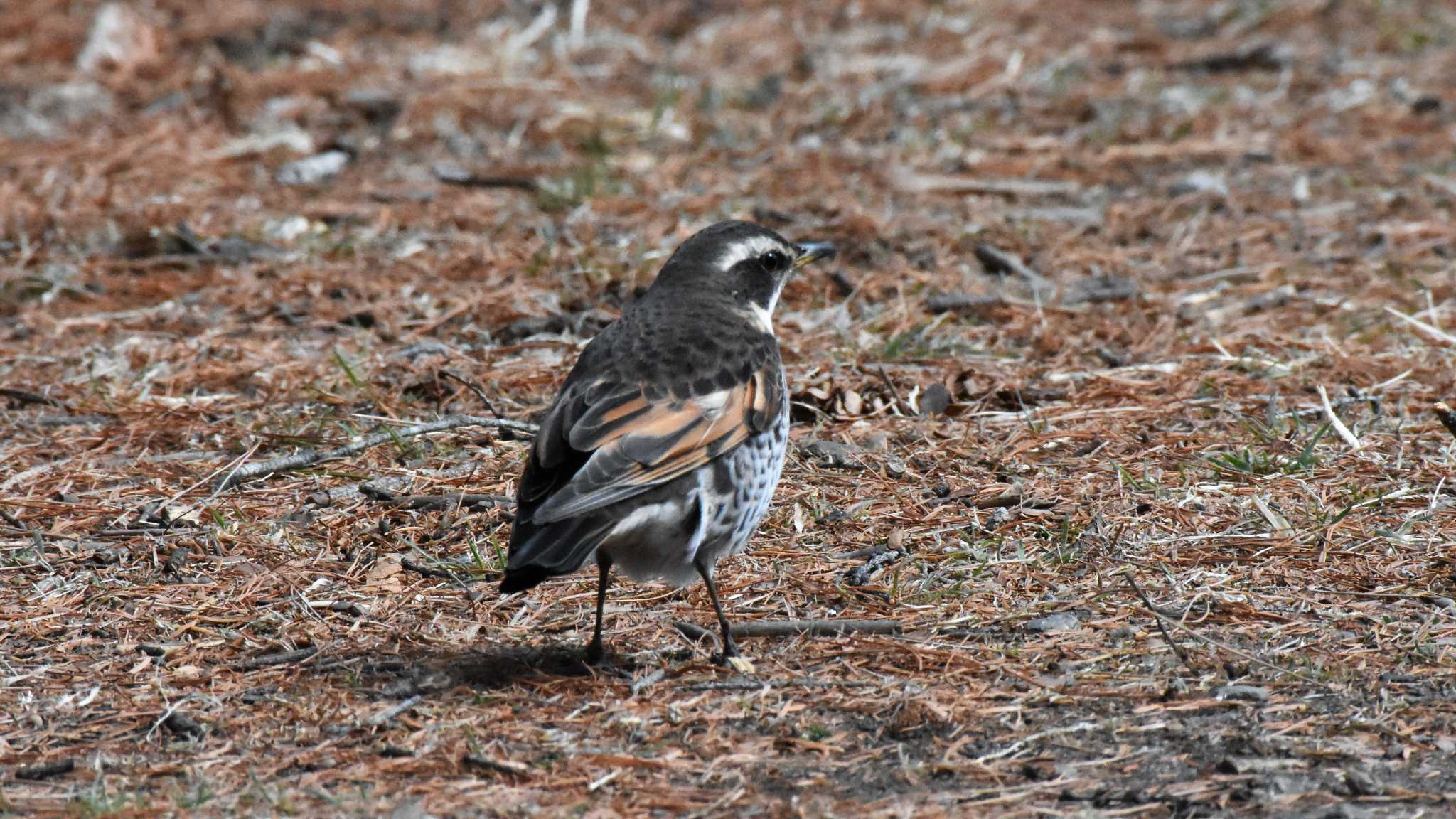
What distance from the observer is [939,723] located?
4605 millimetres

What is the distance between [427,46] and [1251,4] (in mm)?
6837

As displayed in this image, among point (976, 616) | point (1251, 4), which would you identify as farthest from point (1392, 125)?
point (976, 616)

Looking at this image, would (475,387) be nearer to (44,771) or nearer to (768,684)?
(768,684)

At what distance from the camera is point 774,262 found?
20.7ft

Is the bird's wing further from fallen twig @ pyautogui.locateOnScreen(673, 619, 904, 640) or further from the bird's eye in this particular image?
the bird's eye

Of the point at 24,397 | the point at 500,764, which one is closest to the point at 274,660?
the point at 500,764

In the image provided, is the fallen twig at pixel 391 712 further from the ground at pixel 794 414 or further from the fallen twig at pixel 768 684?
the fallen twig at pixel 768 684

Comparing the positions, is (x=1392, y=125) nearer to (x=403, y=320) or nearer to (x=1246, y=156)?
(x=1246, y=156)

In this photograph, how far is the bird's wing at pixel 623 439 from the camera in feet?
15.7

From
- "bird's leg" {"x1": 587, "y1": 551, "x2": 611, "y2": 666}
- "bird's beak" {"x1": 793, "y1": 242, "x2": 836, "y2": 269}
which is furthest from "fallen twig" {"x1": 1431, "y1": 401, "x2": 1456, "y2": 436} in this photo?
"bird's leg" {"x1": 587, "y1": 551, "x2": 611, "y2": 666}

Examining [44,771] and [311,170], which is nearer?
[44,771]

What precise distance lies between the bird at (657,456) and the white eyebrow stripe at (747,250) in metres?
0.30

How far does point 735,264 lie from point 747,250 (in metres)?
0.09

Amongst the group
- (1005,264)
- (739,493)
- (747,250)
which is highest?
(747,250)
